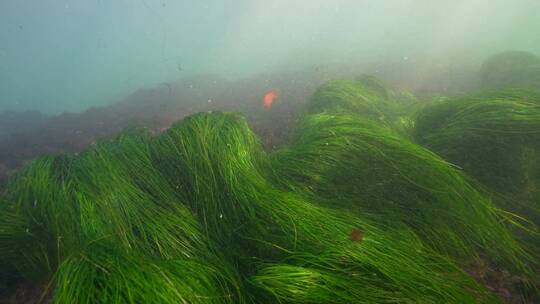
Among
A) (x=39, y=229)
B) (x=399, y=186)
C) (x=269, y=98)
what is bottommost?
(x=269, y=98)

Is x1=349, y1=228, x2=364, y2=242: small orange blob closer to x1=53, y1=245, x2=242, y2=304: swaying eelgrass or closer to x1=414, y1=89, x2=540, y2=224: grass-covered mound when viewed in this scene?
x1=53, y1=245, x2=242, y2=304: swaying eelgrass

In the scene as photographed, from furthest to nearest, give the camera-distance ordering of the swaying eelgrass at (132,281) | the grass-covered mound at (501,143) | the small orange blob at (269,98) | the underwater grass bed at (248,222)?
1. the small orange blob at (269,98)
2. the grass-covered mound at (501,143)
3. the underwater grass bed at (248,222)
4. the swaying eelgrass at (132,281)

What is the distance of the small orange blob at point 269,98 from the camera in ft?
26.9

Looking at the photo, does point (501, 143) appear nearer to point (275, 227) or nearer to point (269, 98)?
point (275, 227)

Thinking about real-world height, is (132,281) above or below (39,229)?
→ above

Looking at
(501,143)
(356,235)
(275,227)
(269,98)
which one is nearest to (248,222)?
(275,227)

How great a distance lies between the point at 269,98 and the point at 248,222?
730cm

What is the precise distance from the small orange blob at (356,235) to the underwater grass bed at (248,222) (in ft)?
0.04

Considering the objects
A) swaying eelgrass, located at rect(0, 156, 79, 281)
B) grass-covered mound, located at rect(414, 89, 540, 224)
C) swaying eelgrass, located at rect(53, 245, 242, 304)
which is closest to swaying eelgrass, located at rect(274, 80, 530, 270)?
grass-covered mound, located at rect(414, 89, 540, 224)

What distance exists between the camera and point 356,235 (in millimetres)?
1773

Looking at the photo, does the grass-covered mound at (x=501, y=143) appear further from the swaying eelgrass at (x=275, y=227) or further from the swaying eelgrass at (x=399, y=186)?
the swaying eelgrass at (x=275, y=227)

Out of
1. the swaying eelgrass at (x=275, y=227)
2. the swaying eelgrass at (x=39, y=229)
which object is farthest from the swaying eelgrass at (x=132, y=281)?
the swaying eelgrass at (x=39, y=229)

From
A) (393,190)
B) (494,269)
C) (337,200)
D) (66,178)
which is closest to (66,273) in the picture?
(66,178)

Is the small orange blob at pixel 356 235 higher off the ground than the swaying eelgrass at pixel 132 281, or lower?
lower
